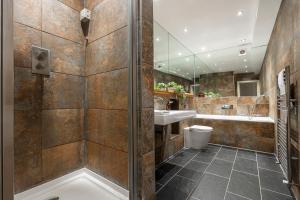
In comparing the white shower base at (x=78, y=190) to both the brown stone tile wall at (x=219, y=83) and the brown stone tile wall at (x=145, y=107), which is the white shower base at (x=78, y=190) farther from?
the brown stone tile wall at (x=219, y=83)

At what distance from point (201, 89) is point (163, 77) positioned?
2118 mm

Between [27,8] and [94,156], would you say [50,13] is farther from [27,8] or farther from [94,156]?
[94,156]

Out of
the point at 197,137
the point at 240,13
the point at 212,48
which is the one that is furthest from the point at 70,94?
the point at 212,48

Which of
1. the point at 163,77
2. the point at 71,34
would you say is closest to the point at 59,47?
the point at 71,34

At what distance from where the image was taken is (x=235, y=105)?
3.99 metres

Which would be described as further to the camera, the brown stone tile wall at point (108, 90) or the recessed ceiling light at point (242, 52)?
the recessed ceiling light at point (242, 52)

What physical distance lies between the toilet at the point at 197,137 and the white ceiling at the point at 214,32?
1495mm

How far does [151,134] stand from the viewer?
1.36m

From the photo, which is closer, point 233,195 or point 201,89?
point 233,195

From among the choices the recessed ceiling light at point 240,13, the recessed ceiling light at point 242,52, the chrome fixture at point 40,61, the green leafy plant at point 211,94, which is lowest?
the green leafy plant at point 211,94

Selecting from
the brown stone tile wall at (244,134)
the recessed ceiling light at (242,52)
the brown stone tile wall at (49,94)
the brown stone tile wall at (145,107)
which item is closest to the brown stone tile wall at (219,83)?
the recessed ceiling light at (242,52)

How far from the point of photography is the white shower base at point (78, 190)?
1.41m

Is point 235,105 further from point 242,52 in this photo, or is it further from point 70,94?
point 70,94

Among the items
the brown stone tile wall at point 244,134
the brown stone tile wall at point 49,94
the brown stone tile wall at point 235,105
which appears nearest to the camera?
the brown stone tile wall at point 49,94
